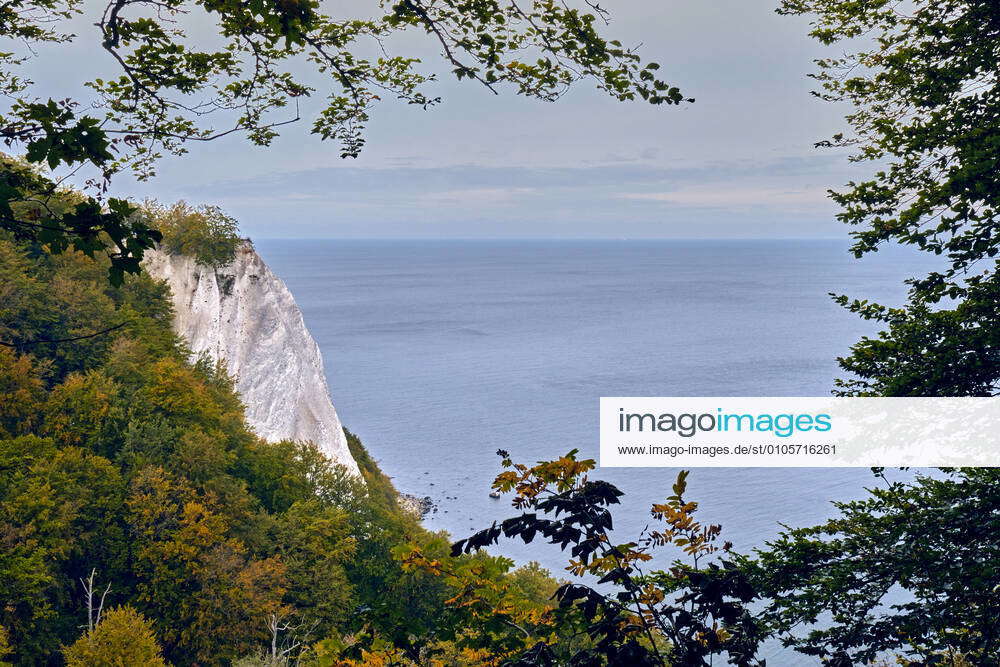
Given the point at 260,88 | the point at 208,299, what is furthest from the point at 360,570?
the point at 260,88

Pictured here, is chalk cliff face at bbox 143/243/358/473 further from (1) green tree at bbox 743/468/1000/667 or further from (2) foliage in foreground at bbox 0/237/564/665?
(1) green tree at bbox 743/468/1000/667

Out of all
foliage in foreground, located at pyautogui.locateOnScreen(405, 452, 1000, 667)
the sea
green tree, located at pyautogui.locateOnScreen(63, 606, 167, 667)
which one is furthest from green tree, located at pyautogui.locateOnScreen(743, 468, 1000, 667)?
the sea

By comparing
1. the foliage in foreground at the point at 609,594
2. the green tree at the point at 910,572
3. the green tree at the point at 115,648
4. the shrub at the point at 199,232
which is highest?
the shrub at the point at 199,232

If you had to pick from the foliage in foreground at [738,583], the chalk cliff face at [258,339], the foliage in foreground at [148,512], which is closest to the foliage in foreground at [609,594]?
the foliage in foreground at [738,583]

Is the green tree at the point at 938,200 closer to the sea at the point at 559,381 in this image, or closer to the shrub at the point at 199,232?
the sea at the point at 559,381
